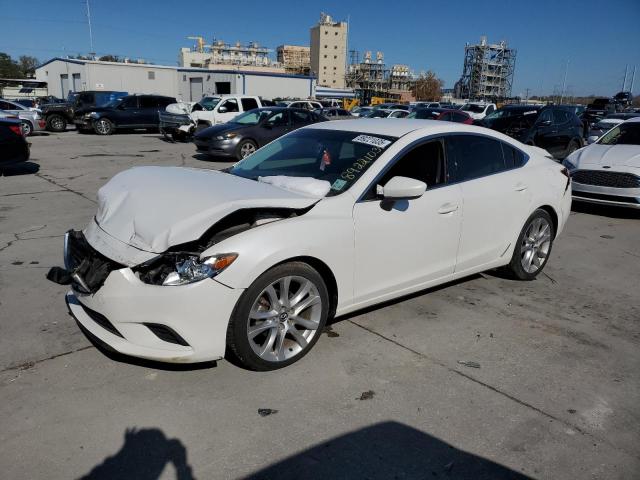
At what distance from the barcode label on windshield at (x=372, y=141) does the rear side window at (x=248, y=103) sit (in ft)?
53.4

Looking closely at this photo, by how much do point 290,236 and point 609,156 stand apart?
24.7ft

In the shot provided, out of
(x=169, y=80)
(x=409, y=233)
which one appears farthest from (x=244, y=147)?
(x=169, y=80)

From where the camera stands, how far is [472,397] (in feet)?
10.1

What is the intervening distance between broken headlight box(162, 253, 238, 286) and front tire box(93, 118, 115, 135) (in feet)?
69.1

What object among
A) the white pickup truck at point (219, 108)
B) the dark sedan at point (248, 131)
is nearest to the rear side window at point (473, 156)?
the dark sedan at point (248, 131)

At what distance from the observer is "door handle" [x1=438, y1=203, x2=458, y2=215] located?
13.0 ft

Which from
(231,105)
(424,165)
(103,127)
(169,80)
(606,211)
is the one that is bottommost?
(606,211)

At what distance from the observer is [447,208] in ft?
13.1

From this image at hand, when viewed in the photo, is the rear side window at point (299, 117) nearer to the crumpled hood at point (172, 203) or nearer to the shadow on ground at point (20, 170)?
the shadow on ground at point (20, 170)

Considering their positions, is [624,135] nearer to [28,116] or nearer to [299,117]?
[299,117]

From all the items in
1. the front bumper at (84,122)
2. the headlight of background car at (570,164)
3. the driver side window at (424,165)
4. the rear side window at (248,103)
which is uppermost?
the rear side window at (248,103)

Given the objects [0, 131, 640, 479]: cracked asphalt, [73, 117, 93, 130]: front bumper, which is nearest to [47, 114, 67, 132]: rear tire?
[73, 117, 93, 130]: front bumper

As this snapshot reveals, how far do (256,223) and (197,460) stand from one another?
141 centimetres

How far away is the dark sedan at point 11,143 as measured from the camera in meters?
9.98
